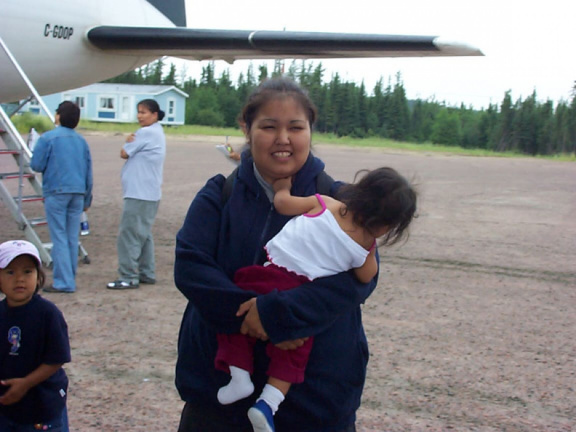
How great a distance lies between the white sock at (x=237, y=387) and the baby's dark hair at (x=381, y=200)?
58 cm

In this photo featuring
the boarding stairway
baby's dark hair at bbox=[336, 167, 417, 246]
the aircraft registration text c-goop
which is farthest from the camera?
the aircraft registration text c-goop

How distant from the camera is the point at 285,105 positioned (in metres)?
2.11

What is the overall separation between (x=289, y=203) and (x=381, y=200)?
29 cm

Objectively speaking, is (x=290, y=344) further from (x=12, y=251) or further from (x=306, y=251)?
(x=12, y=251)

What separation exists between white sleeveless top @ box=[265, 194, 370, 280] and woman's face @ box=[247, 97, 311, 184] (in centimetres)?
18

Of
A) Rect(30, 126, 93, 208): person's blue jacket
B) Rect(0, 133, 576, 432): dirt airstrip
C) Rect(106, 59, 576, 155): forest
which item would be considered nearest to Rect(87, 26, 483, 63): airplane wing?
Rect(0, 133, 576, 432): dirt airstrip

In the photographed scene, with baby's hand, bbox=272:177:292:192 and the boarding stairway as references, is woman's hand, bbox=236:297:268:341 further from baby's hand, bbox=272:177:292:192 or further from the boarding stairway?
the boarding stairway

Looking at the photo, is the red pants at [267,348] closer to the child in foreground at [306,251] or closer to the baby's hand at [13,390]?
the child in foreground at [306,251]

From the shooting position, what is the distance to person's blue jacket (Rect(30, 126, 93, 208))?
652cm

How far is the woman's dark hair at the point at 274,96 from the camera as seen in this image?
7.00 feet

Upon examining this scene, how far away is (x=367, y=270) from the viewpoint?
2088 mm

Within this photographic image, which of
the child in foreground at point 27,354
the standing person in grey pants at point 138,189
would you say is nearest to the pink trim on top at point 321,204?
the child in foreground at point 27,354

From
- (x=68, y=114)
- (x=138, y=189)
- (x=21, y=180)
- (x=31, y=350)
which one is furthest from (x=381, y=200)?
(x=21, y=180)

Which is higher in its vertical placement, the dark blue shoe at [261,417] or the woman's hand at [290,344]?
the woman's hand at [290,344]
